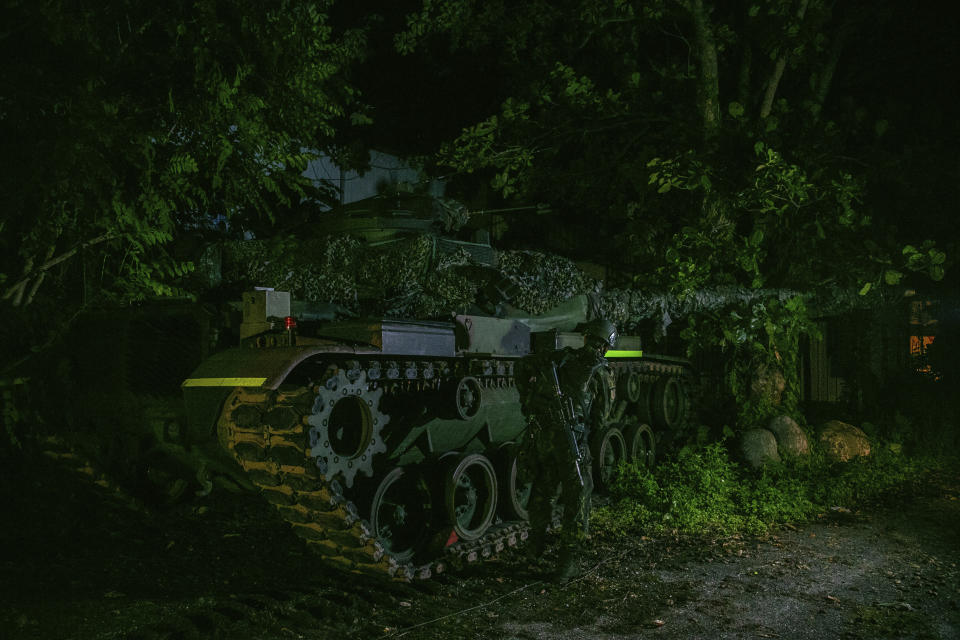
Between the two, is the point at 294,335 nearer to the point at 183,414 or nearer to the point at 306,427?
the point at 306,427

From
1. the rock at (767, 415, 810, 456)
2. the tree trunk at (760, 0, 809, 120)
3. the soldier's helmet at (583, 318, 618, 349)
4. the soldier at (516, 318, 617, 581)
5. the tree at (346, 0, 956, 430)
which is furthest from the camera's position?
the tree trunk at (760, 0, 809, 120)

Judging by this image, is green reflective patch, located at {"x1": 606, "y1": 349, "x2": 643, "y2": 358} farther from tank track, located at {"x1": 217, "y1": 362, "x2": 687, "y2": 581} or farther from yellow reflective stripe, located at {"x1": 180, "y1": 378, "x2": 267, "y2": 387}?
yellow reflective stripe, located at {"x1": 180, "y1": 378, "x2": 267, "y2": 387}

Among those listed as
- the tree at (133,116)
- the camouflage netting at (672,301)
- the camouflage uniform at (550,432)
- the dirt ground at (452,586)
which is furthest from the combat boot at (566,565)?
the camouflage netting at (672,301)

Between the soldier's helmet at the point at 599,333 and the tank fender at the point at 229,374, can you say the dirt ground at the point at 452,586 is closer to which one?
the tank fender at the point at 229,374

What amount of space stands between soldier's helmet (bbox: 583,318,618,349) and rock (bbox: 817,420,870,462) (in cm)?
641

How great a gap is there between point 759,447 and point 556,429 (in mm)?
5784

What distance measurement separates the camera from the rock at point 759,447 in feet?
35.2

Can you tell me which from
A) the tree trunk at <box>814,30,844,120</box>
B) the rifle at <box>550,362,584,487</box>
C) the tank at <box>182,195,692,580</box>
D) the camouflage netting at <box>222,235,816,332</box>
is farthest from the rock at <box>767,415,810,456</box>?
the rifle at <box>550,362,584,487</box>

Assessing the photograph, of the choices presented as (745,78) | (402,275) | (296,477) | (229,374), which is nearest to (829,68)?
(745,78)

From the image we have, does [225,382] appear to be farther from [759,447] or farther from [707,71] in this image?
Answer: [707,71]

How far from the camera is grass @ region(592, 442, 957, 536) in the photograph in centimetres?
800

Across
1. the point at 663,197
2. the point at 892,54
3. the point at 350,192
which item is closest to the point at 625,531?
the point at 663,197

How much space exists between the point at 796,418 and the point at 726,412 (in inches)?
43.5

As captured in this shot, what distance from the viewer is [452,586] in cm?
601
